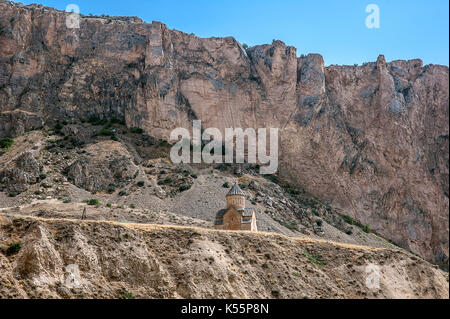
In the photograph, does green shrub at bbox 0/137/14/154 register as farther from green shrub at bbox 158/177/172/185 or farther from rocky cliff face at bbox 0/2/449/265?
green shrub at bbox 158/177/172/185

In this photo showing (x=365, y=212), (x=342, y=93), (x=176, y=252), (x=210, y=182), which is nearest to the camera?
(x=176, y=252)

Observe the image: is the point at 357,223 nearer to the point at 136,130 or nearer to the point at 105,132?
the point at 136,130

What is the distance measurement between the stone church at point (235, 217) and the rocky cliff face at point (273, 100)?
2901 centimetres

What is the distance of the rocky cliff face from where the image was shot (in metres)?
77.6

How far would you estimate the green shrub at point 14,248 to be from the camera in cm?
3338

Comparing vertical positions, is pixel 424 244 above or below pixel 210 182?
below

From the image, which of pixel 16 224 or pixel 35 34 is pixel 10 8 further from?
pixel 16 224

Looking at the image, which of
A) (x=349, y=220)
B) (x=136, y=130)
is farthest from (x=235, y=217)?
(x=136, y=130)

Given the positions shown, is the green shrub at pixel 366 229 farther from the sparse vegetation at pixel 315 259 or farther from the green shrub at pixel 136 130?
the green shrub at pixel 136 130

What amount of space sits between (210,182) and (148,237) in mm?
30843

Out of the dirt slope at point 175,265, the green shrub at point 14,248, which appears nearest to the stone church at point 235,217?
the dirt slope at point 175,265

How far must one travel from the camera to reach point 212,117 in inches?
3253
